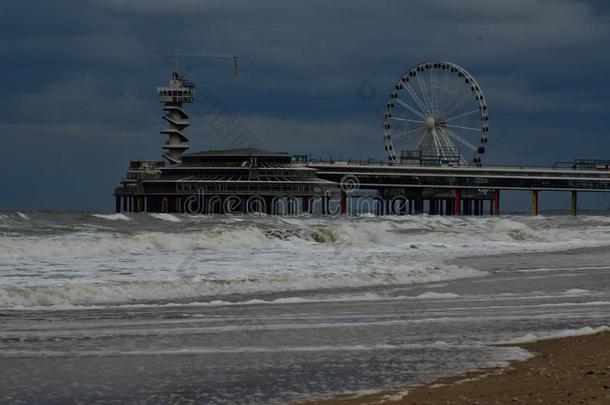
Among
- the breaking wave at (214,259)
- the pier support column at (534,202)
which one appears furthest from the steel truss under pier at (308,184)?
the breaking wave at (214,259)

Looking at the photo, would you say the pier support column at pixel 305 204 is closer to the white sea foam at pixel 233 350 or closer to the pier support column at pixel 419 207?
the pier support column at pixel 419 207

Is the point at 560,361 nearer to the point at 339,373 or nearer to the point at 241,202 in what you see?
the point at 339,373

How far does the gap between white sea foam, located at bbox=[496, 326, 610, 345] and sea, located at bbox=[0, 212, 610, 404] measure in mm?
46

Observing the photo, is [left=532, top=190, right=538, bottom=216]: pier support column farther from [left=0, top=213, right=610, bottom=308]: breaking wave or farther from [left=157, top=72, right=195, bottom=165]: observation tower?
[left=0, top=213, right=610, bottom=308]: breaking wave

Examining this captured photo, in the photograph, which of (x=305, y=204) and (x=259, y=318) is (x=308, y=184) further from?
(x=259, y=318)

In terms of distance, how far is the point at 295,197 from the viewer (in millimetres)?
116125

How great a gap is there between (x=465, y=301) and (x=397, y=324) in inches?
201

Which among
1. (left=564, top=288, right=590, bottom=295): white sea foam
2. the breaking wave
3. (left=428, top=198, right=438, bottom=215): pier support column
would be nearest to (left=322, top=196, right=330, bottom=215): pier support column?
(left=428, top=198, right=438, bottom=215): pier support column

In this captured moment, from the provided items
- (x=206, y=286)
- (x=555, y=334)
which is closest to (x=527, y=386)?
(x=555, y=334)

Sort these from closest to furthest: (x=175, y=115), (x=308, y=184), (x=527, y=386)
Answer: (x=527, y=386) < (x=308, y=184) < (x=175, y=115)

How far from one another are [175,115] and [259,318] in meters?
123

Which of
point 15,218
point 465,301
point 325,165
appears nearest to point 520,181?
point 325,165

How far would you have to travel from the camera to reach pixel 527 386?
478 inches

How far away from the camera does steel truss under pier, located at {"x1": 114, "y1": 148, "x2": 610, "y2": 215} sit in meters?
116
